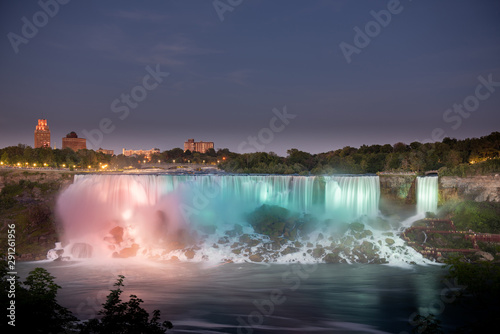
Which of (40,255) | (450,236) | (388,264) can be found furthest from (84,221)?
(450,236)

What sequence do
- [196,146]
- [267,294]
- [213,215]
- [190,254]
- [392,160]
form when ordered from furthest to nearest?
[196,146] < [392,160] < [213,215] < [190,254] < [267,294]

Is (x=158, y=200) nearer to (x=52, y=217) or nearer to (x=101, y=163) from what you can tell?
(x=52, y=217)

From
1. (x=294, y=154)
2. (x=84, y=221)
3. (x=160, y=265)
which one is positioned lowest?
(x=160, y=265)

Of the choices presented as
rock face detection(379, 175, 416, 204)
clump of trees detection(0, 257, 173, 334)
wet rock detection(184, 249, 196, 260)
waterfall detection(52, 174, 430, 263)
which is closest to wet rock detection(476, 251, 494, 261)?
waterfall detection(52, 174, 430, 263)

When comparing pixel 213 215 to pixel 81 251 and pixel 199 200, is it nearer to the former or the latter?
pixel 199 200

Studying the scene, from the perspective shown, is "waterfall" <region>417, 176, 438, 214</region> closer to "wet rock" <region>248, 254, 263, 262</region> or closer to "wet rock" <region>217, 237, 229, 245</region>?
"wet rock" <region>248, 254, 263, 262</region>

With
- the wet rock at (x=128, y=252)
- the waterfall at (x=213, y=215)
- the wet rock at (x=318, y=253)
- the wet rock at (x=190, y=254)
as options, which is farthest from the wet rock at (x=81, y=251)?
the wet rock at (x=318, y=253)

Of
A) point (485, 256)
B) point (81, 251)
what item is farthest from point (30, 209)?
point (485, 256)
